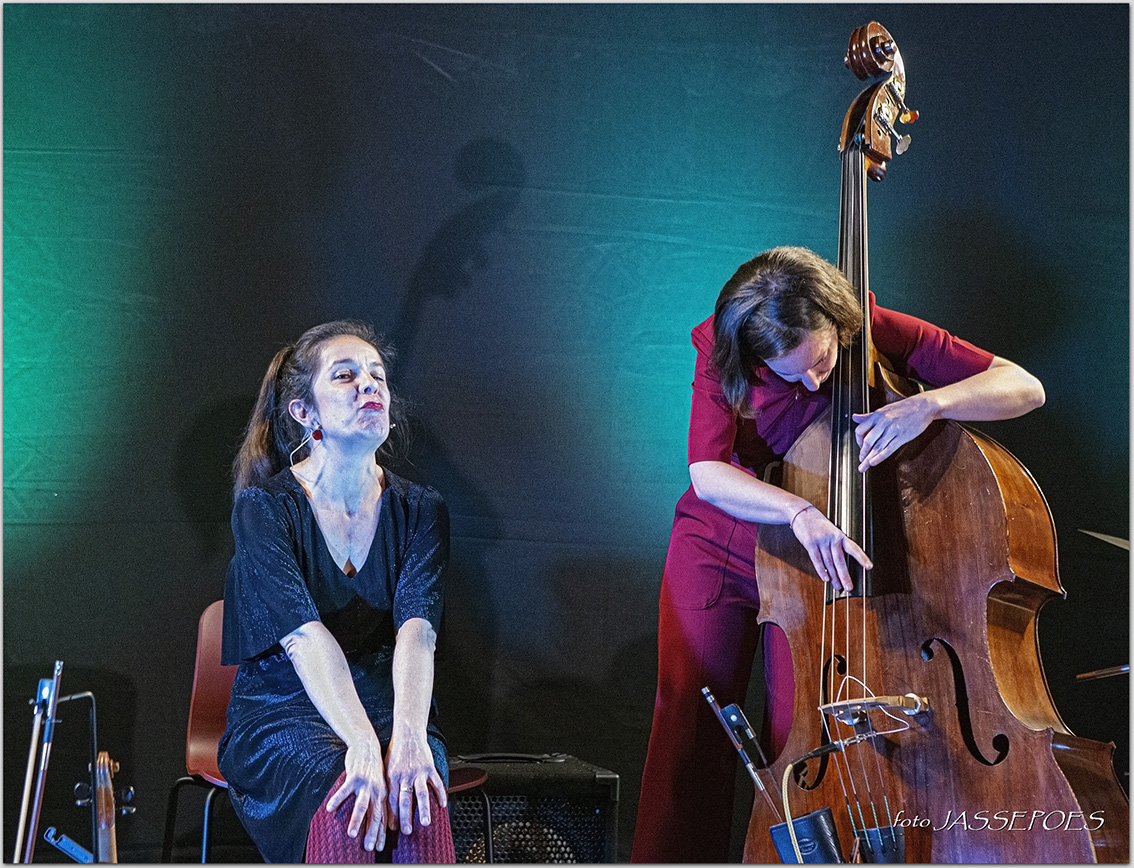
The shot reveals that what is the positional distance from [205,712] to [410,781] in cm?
92

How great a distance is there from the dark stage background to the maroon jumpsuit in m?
0.49

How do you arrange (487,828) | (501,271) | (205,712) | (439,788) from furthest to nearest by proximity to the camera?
(501,271) → (205,712) → (487,828) → (439,788)

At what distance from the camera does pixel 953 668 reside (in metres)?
2.02

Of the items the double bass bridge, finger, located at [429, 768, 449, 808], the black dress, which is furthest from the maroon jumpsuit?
finger, located at [429, 768, 449, 808]

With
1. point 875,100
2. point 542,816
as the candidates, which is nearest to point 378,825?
point 542,816

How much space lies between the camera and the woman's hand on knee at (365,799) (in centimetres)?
190

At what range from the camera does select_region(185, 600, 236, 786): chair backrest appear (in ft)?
8.61

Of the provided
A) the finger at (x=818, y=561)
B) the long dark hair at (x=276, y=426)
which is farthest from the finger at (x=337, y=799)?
the finger at (x=818, y=561)

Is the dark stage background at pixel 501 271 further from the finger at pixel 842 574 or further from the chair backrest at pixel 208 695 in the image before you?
the finger at pixel 842 574

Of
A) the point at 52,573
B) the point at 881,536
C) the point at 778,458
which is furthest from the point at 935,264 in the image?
the point at 52,573

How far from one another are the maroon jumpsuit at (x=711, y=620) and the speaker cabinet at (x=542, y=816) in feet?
0.36

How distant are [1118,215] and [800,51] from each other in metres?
0.99

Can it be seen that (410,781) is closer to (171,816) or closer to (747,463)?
(171,816)

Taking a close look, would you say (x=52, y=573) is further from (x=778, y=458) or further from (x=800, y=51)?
(x=800, y=51)
